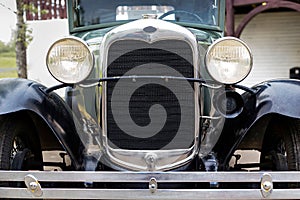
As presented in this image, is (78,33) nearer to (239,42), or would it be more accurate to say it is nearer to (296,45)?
(239,42)

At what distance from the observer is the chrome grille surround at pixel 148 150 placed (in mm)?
2327

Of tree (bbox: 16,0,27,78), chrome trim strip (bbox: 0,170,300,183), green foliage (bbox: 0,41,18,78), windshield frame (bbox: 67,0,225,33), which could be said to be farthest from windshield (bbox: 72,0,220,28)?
green foliage (bbox: 0,41,18,78)

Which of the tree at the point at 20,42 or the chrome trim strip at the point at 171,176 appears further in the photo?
the tree at the point at 20,42

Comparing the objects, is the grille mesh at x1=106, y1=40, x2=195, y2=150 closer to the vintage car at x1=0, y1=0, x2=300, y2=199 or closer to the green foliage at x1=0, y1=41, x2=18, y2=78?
the vintage car at x1=0, y1=0, x2=300, y2=199

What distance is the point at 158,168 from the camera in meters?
2.33

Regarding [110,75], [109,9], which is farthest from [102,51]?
[109,9]

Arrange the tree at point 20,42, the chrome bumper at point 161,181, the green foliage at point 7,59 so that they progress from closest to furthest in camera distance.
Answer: the chrome bumper at point 161,181, the tree at point 20,42, the green foliage at point 7,59

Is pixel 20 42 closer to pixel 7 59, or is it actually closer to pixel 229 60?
pixel 7 59

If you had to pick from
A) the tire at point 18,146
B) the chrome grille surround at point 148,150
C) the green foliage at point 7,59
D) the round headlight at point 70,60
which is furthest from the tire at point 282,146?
the green foliage at point 7,59

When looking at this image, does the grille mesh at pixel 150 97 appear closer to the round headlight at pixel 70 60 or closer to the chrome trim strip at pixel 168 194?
the round headlight at pixel 70 60

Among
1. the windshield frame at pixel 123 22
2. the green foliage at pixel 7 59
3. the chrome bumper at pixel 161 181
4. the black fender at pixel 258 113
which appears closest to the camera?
the chrome bumper at pixel 161 181

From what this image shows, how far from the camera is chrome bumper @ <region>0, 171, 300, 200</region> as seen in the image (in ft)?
6.79

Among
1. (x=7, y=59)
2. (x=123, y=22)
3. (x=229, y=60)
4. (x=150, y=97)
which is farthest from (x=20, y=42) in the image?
(x=229, y=60)

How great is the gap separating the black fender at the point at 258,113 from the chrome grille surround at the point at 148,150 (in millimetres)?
279
